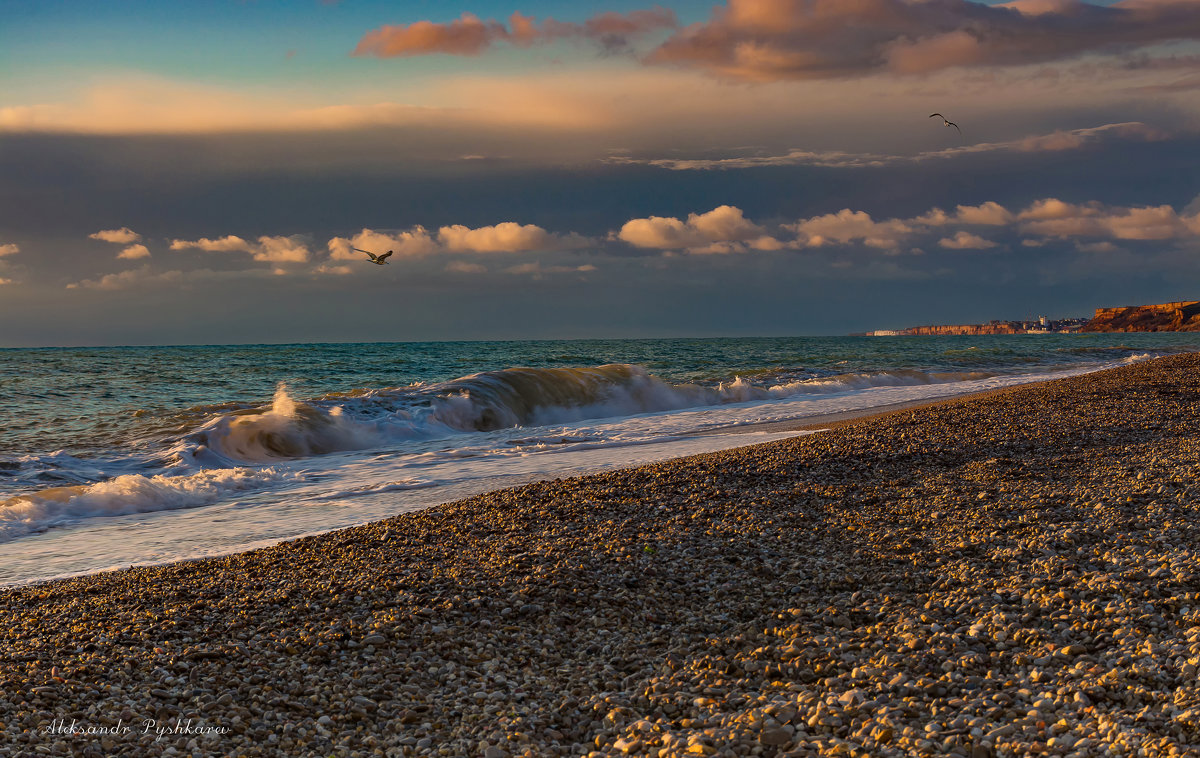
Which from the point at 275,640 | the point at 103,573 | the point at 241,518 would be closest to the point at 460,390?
the point at 241,518

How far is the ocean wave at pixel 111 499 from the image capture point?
9961 millimetres

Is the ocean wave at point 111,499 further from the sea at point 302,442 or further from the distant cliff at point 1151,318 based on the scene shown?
the distant cliff at point 1151,318

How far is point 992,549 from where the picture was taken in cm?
618

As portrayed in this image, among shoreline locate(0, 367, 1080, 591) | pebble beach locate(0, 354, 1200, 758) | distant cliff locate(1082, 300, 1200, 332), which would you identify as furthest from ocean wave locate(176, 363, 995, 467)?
distant cliff locate(1082, 300, 1200, 332)

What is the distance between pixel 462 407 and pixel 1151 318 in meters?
188

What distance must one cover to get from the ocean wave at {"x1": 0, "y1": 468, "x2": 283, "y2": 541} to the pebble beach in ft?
12.2

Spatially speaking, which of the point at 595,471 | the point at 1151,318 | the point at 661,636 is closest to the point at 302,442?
the point at 595,471

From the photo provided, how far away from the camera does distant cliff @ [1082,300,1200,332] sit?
506 ft

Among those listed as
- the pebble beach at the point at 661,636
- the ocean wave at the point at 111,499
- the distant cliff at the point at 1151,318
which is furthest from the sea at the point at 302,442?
the distant cliff at the point at 1151,318

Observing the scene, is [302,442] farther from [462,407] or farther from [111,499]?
[111,499]

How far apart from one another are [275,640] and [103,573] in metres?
3.36

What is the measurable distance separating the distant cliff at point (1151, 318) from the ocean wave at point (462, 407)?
513ft

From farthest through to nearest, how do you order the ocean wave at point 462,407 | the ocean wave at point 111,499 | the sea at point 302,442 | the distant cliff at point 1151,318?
the distant cliff at point 1151,318 → the ocean wave at point 462,407 → the ocean wave at point 111,499 → the sea at point 302,442

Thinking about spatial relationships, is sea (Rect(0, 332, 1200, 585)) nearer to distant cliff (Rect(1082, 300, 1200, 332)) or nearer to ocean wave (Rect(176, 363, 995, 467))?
ocean wave (Rect(176, 363, 995, 467))
